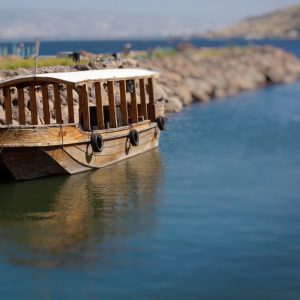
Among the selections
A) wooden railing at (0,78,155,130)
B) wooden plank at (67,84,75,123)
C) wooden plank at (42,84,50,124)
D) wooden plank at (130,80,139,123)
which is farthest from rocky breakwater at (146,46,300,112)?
wooden plank at (67,84,75,123)

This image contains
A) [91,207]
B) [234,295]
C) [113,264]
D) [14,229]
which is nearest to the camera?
[234,295]

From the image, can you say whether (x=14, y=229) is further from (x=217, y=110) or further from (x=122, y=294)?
(x=217, y=110)

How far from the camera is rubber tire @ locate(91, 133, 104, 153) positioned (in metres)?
27.3

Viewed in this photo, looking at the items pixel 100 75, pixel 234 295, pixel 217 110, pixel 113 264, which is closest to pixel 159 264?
pixel 113 264

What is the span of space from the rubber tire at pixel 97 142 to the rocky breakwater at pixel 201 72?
3919mm

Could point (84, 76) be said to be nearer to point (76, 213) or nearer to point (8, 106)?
point (8, 106)

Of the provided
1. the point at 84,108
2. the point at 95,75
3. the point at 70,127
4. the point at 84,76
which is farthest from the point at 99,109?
the point at 70,127

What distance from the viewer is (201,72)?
6475 centimetres

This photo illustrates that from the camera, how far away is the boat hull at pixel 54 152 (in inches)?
998

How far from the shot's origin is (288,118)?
158 feet

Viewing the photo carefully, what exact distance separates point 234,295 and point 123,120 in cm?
1541

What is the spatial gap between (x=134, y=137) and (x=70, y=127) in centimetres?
450

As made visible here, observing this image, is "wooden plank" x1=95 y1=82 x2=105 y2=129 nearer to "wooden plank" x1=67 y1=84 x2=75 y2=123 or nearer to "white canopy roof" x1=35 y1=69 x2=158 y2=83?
"white canopy roof" x1=35 y1=69 x2=158 y2=83

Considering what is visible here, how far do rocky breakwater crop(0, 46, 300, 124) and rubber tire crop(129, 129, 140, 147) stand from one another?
3198 millimetres
